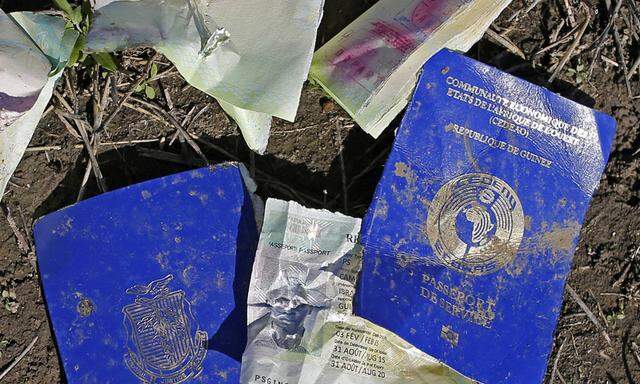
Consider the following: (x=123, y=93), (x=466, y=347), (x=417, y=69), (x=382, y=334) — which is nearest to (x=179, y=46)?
(x=123, y=93)

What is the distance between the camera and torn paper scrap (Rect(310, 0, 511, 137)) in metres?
1.41

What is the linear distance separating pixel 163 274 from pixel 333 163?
467 millimetres

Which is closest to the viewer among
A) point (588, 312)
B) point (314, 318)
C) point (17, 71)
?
point (17, 71)

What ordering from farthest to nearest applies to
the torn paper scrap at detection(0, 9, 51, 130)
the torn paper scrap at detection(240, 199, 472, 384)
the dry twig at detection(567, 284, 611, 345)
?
the dry twig at detection(567, 284, 611, 345) < the torn paper scrap at detection(240, 199, 472, 384) < the torn paper scrap at detection(0, 9, 51, 130)

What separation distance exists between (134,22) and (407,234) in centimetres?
73

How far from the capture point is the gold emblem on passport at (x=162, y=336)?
1507 millimetres

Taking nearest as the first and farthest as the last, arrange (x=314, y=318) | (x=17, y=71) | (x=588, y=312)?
(x=17, y=71) → (x=314, y=318) → (x=588, y=312)

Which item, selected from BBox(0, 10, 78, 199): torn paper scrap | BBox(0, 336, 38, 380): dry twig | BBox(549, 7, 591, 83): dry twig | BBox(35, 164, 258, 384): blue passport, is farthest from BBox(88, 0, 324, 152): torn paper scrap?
BBox(0, 336, 38, 380): dry twig

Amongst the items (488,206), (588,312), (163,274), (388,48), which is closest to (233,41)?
(388,48)

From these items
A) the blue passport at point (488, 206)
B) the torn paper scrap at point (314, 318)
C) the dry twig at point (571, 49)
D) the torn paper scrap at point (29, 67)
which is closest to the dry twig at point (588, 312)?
the blue passport at point (488, 206)

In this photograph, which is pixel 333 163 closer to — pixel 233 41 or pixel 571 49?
pixel 233 41

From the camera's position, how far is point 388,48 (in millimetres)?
1423

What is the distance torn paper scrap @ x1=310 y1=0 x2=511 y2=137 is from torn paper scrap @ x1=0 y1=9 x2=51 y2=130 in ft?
1.89

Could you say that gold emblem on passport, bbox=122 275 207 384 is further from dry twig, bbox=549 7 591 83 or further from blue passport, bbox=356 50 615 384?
dry twig, bbox=549 7 591 83
